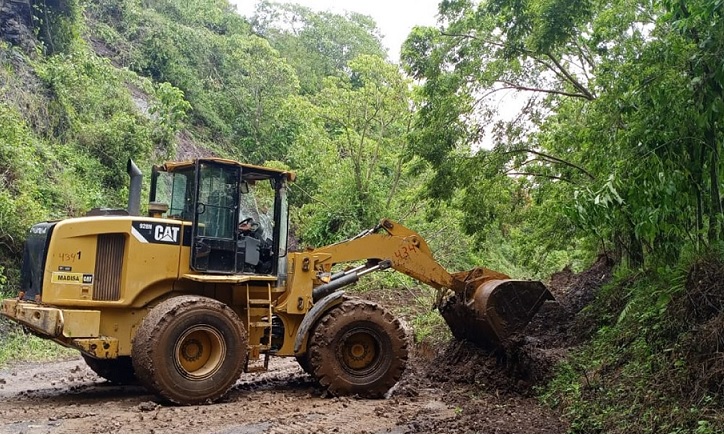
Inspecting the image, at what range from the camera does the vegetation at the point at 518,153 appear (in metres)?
6.64

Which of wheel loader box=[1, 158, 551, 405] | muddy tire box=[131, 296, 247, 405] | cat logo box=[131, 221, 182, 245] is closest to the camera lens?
muddy tire box=[131, 296, 247, 405]

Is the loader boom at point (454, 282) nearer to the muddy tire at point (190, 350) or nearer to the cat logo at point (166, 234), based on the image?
the muddy tire at point (190, 350)

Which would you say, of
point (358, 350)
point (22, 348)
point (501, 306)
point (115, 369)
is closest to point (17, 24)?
point (22, 348)

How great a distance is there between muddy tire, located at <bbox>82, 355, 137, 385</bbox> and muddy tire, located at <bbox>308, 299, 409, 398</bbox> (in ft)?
8.73

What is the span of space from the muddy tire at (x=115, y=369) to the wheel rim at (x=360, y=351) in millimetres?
2947

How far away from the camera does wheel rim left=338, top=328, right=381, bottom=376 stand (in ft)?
29.7

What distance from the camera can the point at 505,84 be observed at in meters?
12.2

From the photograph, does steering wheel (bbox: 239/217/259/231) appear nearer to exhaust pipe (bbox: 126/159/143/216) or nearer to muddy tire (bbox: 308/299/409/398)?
exhaust pipe (bbox: 126/159/143/216)

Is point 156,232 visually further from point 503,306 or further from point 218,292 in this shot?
point 503,306

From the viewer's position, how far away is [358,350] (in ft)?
30.1

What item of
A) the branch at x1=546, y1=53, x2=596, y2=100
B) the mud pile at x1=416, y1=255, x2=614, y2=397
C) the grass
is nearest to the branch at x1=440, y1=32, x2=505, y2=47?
the branch at x1=546, y1=53, x2=596, y2=100

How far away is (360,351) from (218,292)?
1.99 m

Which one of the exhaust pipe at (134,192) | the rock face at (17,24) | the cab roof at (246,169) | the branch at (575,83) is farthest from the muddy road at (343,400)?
the rock face at (17,24)

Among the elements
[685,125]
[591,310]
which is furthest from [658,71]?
[591,310]
